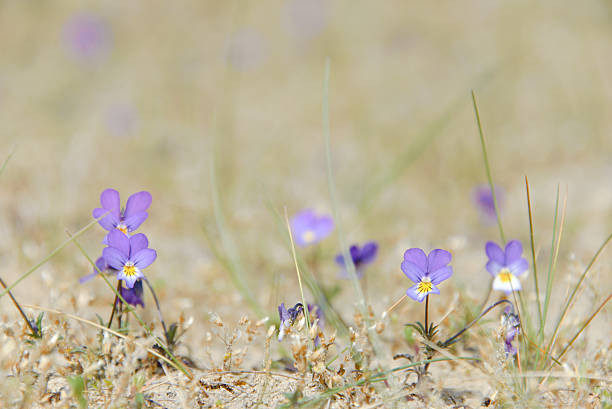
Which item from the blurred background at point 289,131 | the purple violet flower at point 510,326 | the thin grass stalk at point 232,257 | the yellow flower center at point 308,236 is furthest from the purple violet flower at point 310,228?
the purple violet flower at point 510,326

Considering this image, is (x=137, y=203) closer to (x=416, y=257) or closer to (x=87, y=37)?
(x=416, y=257)

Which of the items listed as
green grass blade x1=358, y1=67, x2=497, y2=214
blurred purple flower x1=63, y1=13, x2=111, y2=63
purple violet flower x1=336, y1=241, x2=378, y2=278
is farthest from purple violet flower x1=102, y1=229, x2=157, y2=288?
blurred purple flower x1=63, y1=13, x2=111, y2=63

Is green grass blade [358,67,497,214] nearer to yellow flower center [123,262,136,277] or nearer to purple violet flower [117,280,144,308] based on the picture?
purple violet flower [117,280,144,308]

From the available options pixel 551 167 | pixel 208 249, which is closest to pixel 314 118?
pixel 551 167

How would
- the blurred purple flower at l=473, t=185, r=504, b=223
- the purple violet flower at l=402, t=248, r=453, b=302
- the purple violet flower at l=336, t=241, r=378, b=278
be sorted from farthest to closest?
the blurred purple flower at l=473, t=185, r=504, b=223
the purple violet flower at l=336, t=241, r=378, b=278
the purple violet flower at l=402, t=248, r=453, b=302

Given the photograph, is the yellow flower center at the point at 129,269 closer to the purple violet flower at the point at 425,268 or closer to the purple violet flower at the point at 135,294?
the purple violet flower at the point at 135,294

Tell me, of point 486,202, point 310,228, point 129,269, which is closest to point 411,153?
point 486,202
